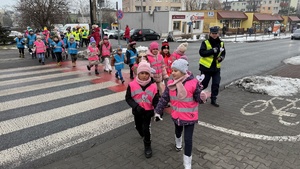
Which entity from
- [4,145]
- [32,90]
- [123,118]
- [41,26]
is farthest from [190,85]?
[41,26]

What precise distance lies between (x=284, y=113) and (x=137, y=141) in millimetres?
3686

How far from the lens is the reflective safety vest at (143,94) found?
370 centimetres

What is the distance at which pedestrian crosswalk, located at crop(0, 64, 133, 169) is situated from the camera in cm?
420

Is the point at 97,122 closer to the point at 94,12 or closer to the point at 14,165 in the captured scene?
the point at 14,165

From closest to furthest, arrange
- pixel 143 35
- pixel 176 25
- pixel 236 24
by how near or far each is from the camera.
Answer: pixel 143 35, pixel 176 25, pixel 236 24

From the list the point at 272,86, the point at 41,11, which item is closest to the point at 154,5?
the point at 41,11

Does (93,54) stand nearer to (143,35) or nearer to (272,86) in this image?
(272,86)

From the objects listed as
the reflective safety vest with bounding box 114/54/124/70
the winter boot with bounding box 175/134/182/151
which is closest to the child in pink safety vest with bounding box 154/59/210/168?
the winter boot with bounding box 175/134/182/151

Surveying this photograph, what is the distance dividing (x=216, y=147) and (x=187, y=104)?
1.28m

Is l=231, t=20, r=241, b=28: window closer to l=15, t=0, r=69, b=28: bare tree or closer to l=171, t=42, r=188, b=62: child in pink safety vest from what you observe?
l=15, t=0, r=69, b=28: bare tree

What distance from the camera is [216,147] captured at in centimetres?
402

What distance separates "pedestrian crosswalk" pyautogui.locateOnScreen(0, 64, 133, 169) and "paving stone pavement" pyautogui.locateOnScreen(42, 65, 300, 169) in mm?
617

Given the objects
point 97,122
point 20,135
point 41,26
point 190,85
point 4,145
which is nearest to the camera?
point 190,85

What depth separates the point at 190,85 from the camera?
3207mm
